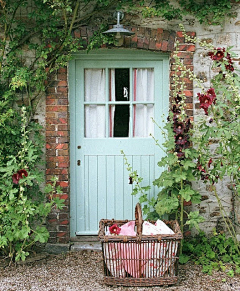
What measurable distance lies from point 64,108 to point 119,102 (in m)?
0.67

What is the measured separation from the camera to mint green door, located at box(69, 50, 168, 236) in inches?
192

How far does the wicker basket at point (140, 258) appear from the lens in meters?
3.76

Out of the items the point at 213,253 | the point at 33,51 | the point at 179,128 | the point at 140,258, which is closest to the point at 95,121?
the point at 33,51

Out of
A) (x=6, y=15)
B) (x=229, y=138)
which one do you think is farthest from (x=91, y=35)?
(x=229, y=138)

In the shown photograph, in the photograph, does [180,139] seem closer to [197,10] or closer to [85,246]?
[197,10]

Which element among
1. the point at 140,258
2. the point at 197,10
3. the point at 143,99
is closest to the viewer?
the point at 140,258

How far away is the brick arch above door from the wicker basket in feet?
3.42

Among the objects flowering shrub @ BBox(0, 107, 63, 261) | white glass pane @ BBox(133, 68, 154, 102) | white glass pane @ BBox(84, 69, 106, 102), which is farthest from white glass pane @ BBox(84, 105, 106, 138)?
flowering shrub @ BBox(0, 107, 63, 261)

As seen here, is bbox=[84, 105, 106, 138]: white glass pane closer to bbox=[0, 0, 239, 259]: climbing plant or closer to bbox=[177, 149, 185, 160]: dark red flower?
bbox=[0, 0, 239, 259]: climbing plant

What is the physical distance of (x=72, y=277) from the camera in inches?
161

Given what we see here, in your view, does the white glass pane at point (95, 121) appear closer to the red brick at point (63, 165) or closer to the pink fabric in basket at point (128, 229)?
the red brick at point (63, 165)

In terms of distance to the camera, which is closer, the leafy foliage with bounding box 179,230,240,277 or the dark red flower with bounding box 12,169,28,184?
the dark red flower with bounding box 12,169,28,184

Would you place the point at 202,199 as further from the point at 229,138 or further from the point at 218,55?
the point at 218,55

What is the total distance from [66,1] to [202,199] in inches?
104
